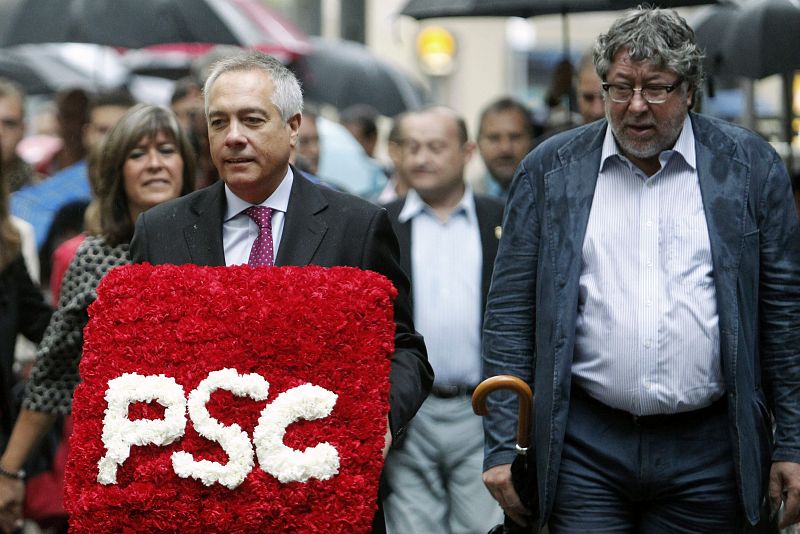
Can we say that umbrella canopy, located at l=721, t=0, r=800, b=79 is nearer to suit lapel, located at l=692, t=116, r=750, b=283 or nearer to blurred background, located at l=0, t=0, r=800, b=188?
blurred background, located at l=0, t=0, r=800, b=188

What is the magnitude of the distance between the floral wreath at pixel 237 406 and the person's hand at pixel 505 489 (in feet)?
3.16

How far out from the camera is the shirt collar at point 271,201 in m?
4.82

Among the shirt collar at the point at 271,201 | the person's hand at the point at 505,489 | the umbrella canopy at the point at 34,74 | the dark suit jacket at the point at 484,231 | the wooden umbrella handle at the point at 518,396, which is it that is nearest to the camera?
the shirt collar at the point at 271,201

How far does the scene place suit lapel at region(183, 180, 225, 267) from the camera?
15.6ft

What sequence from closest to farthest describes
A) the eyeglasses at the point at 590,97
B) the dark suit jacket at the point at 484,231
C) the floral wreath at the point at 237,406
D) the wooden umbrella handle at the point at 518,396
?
the floral wreath at the point at 237,406
the wooden umbrella handle at the point at 518,396
the dark suit jacket at the point at 484,231
the eyeglasses at the point at 590,97

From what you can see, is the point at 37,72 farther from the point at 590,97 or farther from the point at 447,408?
the point at 447,408

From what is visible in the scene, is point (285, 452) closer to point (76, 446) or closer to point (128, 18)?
point (76, 446)

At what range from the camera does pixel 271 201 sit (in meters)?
4.82

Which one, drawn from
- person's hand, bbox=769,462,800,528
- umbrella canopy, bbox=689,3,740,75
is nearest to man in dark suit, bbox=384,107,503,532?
umbrella canopy, bbox=689,3,740,75

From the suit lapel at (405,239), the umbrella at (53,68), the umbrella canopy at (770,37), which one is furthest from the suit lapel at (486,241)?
the umbrella at (53,68)

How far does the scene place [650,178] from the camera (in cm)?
511

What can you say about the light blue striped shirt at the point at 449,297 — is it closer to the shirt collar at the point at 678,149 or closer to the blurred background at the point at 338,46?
the blurred background at the point at 338,46

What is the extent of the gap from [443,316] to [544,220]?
2.03m

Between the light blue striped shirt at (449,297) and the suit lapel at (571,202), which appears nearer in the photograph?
the suit lapel at (571,202)
